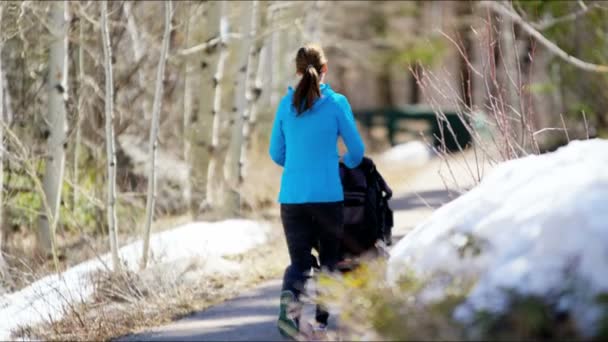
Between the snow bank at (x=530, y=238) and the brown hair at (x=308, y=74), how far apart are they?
2.73 m

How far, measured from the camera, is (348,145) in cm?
797

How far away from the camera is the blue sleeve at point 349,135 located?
26.1ft

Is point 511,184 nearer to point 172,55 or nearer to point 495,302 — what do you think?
point 495,302

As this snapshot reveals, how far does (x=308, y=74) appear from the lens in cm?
789

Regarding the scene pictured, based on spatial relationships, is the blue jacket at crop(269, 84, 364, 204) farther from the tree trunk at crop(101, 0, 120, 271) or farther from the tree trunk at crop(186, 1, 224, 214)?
the tree trunk at crop(186, 1, 224, 214)

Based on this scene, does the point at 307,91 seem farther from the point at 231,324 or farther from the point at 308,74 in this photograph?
the point at 231,324

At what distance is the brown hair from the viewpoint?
310 inches

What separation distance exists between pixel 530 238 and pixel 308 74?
3.64 meters

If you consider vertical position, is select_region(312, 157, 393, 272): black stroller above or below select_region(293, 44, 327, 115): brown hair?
below

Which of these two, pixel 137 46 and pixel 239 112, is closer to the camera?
pixel 239 112

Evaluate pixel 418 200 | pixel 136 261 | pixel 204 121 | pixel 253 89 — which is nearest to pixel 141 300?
pixel 136 261

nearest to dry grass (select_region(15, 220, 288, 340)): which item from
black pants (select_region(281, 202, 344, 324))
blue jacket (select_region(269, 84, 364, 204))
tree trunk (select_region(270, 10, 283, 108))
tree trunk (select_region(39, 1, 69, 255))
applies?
black pants (select_region(281, 202, 344, 324))

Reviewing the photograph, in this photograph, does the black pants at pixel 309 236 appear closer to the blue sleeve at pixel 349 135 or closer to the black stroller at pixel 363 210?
the black stroller at pixel 363 210

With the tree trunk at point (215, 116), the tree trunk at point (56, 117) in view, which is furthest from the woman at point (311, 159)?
the tree trunk at point (215, 116)
